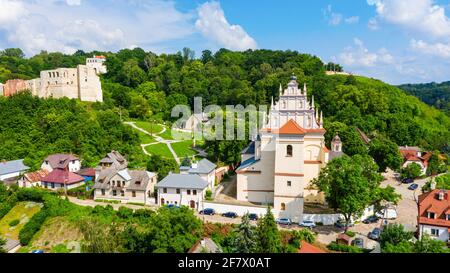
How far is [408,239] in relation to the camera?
2169cm

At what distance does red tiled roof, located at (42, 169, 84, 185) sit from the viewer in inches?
1385

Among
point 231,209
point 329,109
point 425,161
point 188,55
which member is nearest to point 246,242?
point 231,209

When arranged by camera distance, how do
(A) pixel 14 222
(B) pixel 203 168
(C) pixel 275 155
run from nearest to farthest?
(A) pixel 14 222 < (C) pixel 275 155 < (B) pixel 203 168

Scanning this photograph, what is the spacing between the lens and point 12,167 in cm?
3888

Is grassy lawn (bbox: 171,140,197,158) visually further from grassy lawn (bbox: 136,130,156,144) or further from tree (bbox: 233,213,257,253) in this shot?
tree (bbox: 233,213,257,253)

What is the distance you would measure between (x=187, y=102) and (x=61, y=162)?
37176 mm

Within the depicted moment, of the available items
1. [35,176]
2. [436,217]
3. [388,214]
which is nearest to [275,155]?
[388,214]

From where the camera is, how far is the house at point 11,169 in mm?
37594

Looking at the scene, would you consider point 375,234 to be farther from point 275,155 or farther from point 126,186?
point 126,186

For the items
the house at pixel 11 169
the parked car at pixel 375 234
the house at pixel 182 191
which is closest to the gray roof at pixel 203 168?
the house at pixel 182 191

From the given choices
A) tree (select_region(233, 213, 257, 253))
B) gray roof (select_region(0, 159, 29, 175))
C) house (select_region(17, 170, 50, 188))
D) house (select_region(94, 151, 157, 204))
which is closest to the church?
house (select_region(94, 151, 157, 204))

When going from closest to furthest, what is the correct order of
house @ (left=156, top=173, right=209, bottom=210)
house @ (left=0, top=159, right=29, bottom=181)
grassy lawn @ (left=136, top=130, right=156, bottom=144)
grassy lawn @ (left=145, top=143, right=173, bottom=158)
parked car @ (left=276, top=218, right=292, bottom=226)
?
parked car @ (left=276, top=218, right=292, bottom=226), house @ (left=156, top=173, right=209, bottom=210), house @ (left=0, top=159, right=29, bottom=181), grassy lawn @ (left=145, top=143, right=173, bottom=158), grassy lawn @ (left=136, top=130, right=156, bottom=144)
